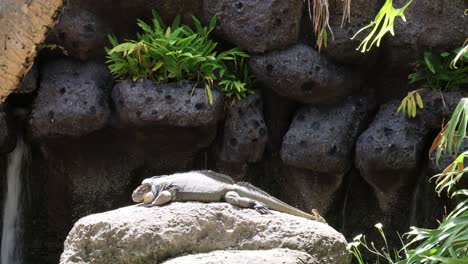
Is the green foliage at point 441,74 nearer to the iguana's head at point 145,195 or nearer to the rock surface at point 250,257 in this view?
the iguana's head at point 145,195

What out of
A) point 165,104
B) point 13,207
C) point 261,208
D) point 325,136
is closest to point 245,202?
point 261,208

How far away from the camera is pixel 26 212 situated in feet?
30.5

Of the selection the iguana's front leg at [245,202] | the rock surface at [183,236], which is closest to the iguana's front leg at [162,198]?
the rock surface at [183,236]

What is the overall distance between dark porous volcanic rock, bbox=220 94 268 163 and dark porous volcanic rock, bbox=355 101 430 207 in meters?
1.07

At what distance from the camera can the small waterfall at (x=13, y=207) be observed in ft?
29.9

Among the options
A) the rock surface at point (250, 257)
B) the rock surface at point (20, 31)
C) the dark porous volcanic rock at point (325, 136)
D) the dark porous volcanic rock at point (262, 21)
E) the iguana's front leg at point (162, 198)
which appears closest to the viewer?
the rock surface at point (20, 31)

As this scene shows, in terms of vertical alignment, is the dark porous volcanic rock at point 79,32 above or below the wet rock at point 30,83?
above

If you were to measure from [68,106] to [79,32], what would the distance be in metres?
0.86

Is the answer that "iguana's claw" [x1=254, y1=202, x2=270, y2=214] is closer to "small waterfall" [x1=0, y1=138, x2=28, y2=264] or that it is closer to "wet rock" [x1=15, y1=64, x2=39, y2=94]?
"wet rock" [x1=15, y1=64, x2=39, y2=94]

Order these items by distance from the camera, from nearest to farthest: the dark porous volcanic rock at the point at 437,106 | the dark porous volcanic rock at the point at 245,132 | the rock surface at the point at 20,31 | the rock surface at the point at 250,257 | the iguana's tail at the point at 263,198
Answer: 1. the rock surface at the point at 20,31
2. the rock surface at the point at 250,257
3. the iguana's tail at the point at 263,198
4. the dark porous volcanic rock at the point at 437,106
5. the dark porous volcanic rock at the point at 245,132

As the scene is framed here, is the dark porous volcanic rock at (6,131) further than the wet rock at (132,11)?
No

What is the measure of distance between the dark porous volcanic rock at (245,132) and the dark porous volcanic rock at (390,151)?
1072 millimetres

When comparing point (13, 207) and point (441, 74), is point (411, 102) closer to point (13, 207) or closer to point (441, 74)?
point (441, 74)

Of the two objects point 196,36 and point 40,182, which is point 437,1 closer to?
point 196,36
